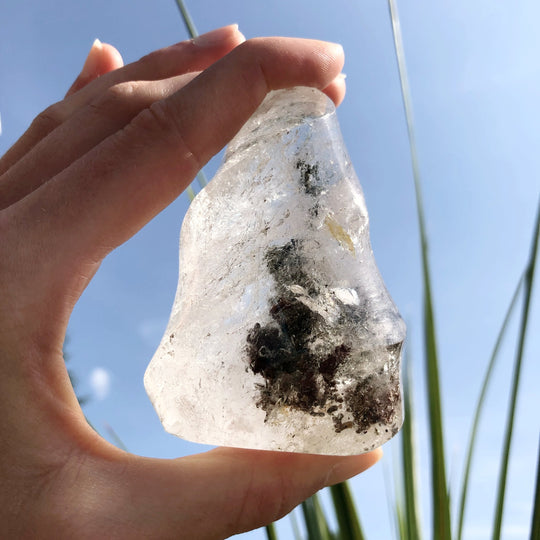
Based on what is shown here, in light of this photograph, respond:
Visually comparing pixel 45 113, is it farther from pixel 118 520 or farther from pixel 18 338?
pixel 118 520

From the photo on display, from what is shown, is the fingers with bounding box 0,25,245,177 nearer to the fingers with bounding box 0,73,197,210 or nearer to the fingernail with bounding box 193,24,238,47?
the fingernail with bounding box 193,24,238,47

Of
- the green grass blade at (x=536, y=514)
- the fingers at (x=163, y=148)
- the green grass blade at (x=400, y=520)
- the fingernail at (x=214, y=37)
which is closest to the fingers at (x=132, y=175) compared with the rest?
the fingers at (x=163, y=148)

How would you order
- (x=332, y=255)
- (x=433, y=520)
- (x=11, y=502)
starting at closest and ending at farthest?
(x=11, y=502), (x=332, y=255), (x=433, y=520)

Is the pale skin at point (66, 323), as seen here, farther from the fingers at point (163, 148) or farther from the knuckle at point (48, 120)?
the knuckle at point (48, 120)

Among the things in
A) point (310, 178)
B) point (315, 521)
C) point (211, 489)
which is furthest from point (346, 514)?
point (310, 178)

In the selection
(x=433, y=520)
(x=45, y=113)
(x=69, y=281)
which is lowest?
(x=433, y=520)

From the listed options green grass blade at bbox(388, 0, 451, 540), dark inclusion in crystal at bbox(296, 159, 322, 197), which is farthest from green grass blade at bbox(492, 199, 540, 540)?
dark inclusion in crystal at bbox(296, 159, 322, 197)

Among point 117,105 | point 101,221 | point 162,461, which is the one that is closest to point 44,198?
point 101,221
